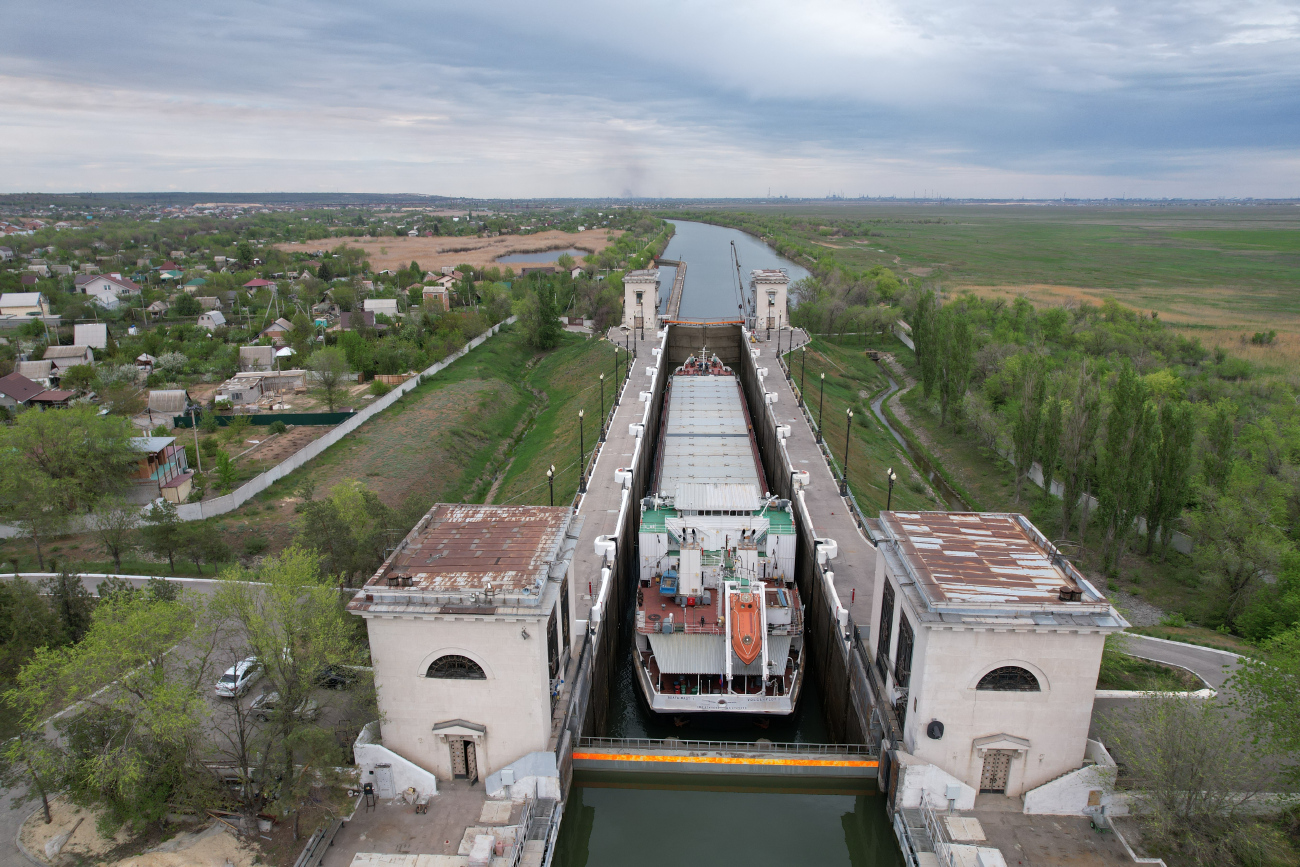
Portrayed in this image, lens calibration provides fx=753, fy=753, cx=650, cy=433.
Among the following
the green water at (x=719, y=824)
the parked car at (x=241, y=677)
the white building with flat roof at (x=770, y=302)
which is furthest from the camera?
the white building with flat roof at (x=770, y=302)

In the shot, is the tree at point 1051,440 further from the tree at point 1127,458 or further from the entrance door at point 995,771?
the entrance door at point 995,771

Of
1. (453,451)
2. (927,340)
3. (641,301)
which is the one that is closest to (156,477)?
(453,451)

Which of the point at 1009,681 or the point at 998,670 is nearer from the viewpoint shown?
the point at 998,670

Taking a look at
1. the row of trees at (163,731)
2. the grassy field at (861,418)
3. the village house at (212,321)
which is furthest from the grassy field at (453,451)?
the village house at (212,321)

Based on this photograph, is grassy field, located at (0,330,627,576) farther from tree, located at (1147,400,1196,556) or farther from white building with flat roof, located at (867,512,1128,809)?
tree, located at (1147,400,1196,556)

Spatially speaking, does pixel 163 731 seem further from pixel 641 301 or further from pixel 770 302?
pixel 770 302

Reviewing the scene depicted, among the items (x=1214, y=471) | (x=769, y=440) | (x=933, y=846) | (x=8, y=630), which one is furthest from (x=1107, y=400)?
(x=8, y=630)
